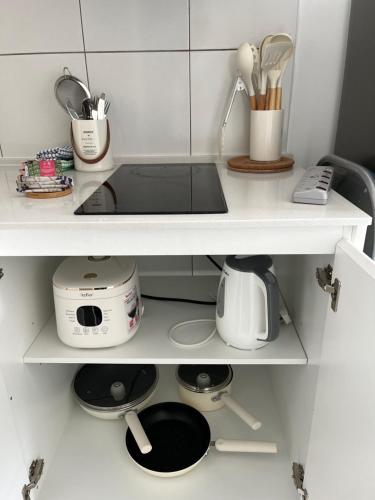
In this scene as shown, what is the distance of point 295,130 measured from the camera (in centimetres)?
103

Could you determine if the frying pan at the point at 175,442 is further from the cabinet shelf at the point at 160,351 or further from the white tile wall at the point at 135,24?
the white tile wall at the point at 135,24

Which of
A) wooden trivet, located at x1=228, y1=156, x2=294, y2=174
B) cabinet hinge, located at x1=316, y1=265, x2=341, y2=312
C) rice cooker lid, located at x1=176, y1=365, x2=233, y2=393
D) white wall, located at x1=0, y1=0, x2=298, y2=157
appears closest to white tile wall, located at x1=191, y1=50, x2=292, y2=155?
white wall, located at x1=0, y1=0, x2=298, y2=157

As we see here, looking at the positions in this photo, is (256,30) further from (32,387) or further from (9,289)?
(32,387)

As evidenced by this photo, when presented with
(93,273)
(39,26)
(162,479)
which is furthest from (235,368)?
(39,26)

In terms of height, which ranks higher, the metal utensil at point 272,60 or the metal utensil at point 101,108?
the metal utensil at point 272,60

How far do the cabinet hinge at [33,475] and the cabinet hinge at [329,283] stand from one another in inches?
28.9

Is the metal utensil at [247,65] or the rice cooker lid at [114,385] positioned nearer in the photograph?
the metal utensil at [247,65]

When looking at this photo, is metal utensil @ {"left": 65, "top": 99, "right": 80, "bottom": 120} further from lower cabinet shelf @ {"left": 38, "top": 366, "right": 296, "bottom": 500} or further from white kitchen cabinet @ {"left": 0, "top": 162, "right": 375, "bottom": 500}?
lower cabinet shelf @ {"left": 38, "top": 366, "right": 296, "bottom": 500}

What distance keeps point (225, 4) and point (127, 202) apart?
601 mm

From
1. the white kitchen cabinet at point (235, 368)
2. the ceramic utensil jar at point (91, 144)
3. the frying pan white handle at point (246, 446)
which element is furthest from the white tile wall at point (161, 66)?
the frying pan white handle at point (246, 446)

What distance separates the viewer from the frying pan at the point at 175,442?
89 cm

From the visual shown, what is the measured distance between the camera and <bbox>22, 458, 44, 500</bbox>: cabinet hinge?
31.4 inches

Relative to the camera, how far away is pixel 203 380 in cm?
105

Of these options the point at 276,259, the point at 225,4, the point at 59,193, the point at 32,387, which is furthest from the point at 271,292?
the point at 225,4
